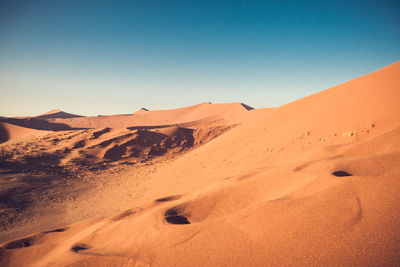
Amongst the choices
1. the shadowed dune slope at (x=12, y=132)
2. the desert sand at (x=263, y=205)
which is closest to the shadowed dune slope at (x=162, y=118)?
the shadowed dune slope at (x=12, y=132)

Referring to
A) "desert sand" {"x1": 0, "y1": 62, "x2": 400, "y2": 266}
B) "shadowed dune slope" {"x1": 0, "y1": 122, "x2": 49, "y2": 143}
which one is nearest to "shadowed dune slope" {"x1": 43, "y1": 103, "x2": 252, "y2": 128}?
"shadowed dune slope" {"x1": 0, "y1": 122, "x2": 49, "y2": 143}

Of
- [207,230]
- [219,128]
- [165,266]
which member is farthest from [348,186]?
[219,128]

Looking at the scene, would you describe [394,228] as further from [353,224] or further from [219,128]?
[219,128]

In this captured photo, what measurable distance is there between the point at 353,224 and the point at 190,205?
2292mm

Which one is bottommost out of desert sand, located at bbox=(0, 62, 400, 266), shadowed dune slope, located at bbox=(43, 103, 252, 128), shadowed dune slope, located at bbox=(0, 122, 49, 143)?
desert sand, located at bbox=(0, 62, 400, 266)

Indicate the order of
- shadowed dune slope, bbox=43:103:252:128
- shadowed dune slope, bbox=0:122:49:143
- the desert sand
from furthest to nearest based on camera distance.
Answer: shadowed dune slope, bbox=43:103:252:128, shadowed dune slope, bbox=0:122:49:143, the desert sand

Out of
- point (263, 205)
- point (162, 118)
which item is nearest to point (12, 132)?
point (162, 118)

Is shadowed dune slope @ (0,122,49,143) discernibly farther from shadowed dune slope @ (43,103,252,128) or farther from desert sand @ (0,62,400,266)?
desert sand @ (0,62,400,266)

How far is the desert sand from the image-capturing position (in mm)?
1816

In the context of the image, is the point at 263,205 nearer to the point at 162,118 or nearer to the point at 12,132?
the point at 12,132

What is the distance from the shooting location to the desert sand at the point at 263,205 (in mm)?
1816

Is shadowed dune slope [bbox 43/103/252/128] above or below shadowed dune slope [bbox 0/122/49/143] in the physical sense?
above

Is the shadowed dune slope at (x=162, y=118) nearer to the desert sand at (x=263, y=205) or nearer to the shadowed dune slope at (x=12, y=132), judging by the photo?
the shadowed dune slope at (x=12, y=132)

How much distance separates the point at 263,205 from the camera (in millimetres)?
2480
